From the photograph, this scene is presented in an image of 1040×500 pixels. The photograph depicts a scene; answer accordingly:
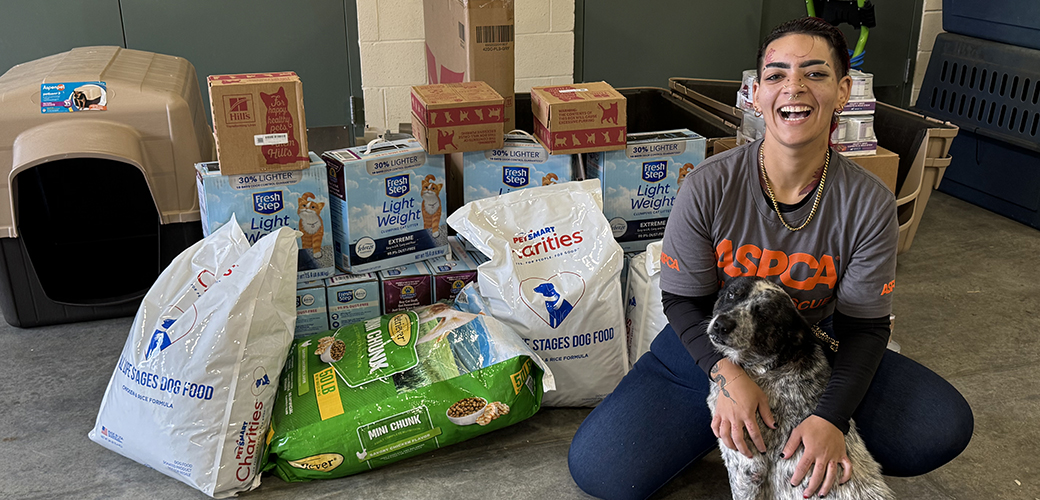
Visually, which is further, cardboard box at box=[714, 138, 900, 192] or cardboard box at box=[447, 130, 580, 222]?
cardboard box at box=[714, 138, 900, 192]

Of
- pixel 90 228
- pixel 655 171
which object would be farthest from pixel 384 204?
pixel 90 228

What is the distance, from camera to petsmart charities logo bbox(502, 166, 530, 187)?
6.72 ft

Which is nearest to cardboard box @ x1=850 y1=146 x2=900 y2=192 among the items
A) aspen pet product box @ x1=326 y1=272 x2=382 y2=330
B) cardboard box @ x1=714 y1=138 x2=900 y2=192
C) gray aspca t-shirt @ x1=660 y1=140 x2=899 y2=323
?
cardboard box @ x1=714 y1=138 x2=900 y2=192

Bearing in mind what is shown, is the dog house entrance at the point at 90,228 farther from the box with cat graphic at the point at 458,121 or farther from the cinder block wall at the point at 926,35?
the cinder block wall at the point at 926,35

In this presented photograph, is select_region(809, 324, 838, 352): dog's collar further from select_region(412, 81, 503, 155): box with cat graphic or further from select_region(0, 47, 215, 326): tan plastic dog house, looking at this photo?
select_region(0, 47, 215, 326): tan plastic dog house

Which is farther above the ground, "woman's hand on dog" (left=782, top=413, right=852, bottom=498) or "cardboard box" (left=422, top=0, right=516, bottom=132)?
"cardboard box" (left=422, top=0, right=516, bottom=132)

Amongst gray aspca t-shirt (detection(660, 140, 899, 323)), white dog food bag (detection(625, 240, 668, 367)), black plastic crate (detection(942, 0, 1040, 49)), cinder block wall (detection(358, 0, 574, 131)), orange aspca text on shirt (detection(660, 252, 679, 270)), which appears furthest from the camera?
cinder block wall (detection(358, 0, 574, 131))

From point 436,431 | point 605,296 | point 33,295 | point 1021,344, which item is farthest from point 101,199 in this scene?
point 1021,344

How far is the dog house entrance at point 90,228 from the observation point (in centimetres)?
231

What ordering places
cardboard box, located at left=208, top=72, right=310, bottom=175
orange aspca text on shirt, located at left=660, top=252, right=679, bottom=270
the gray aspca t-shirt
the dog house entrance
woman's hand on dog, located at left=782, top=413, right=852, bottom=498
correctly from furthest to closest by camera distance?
the dog house entrance → cardboard box, located at left=208, top=72, right=310, bottom=175 → orange aspca text on shirt, located at left=660, top=252, right=679, bottom=270 → the gray aspca t-shirt → woman's hand on dog, located at left=782, top=413, right=852, bottom=498

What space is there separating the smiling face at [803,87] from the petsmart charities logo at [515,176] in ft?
2.60

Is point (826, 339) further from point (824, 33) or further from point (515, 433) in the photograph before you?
point (515, 433)

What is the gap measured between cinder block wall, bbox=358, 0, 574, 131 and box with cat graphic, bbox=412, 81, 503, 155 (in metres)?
1.35

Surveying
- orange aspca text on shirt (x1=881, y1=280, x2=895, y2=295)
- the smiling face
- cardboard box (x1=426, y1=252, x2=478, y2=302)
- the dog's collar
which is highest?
the smiling face
